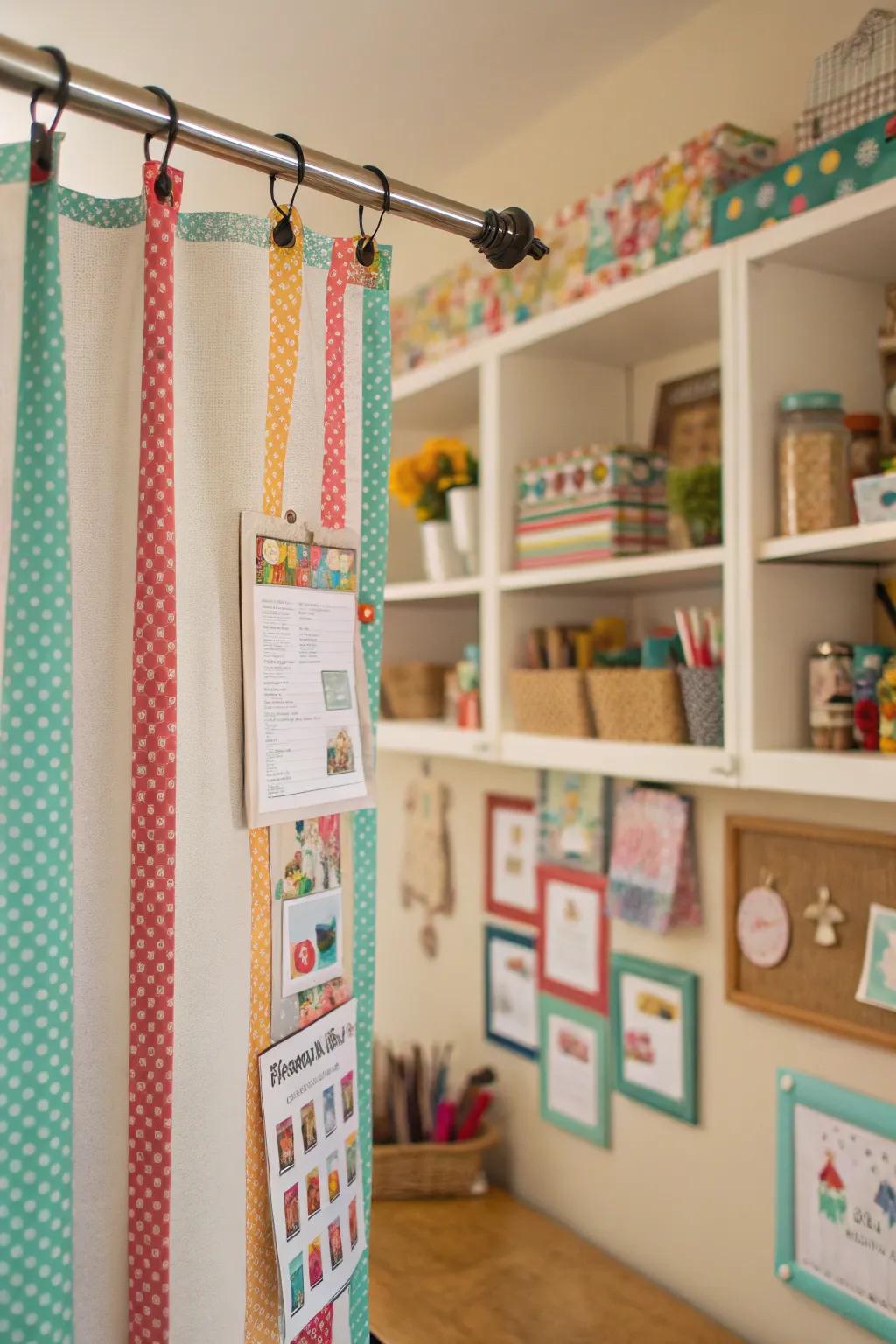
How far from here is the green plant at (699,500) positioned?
1.61m

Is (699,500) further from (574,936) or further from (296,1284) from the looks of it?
(296,1284)

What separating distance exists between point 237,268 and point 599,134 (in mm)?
1360

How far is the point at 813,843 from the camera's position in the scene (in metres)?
1.65

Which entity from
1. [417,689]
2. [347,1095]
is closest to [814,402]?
[347,1095]

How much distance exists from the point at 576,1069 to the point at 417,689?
83cm

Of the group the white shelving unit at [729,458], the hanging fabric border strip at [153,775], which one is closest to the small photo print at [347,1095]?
the hanging fabric border strip at [153,775]

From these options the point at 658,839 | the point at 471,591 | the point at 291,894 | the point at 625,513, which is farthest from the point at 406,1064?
the point at 291,894

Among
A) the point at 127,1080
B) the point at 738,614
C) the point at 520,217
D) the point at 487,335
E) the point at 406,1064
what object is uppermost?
the point at 487,335

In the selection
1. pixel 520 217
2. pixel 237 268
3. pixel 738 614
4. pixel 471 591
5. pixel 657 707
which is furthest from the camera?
pixel 471 591

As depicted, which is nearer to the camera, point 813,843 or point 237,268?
point 237,268

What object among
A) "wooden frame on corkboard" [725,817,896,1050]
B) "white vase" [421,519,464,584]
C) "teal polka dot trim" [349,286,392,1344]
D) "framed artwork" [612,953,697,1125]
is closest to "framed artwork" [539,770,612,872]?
"framed artwork" [612,953,697,1125]

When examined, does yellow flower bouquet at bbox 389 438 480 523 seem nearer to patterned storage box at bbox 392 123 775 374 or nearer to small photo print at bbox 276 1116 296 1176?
patterned storage box at bbox 392 123 775 374

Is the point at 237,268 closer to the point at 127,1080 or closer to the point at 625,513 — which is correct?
the point at 127,1080

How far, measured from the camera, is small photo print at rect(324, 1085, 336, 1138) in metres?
1.01
